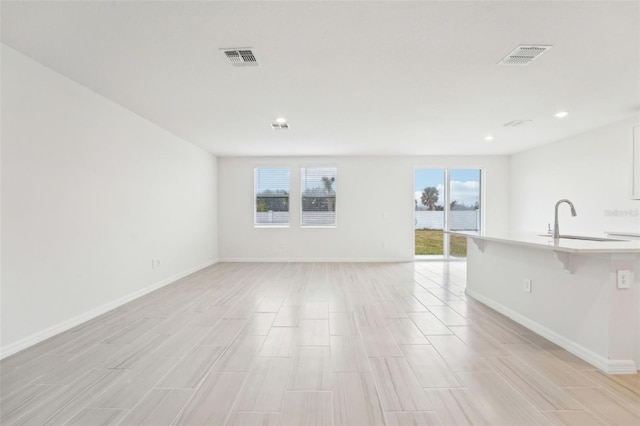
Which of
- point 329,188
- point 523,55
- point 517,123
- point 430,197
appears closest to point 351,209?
point 329,188

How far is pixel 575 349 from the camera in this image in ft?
7.78

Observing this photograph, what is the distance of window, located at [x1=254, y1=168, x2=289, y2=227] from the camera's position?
7.14 meters

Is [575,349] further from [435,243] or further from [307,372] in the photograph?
[435,243]

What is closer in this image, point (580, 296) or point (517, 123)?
point (580, 296)

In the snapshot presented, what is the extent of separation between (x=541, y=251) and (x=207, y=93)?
3878mm

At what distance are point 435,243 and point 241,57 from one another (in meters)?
6.20

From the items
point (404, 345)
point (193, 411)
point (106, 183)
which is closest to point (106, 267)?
point (106, 183)

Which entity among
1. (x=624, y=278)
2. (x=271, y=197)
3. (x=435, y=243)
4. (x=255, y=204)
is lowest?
(x=435, y=243)

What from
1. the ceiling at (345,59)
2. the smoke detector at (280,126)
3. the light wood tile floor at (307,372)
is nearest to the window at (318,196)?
the smoke detector at (280,126)

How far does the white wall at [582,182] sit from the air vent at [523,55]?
2.37 m

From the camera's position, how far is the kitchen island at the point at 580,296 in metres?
2.12

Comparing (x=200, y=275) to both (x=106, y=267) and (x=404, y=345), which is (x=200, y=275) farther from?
(x=404, y=345)

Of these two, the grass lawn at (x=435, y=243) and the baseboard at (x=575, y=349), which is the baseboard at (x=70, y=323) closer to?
the baseboard at (x=575, y=349)

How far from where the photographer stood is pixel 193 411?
1.68 m
